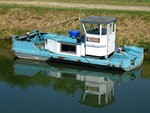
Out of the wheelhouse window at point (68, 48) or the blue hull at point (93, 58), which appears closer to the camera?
the blue hull at point (93, 58)

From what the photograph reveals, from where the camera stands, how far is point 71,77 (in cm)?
1981

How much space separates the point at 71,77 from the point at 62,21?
10.5 m

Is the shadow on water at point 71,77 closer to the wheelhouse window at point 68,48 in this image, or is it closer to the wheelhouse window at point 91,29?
the wheelhouse window at point 68,48

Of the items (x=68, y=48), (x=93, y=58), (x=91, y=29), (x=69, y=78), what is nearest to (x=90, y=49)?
(x=93, y=58)

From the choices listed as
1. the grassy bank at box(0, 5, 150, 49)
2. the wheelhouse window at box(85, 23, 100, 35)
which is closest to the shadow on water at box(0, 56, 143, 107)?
the wheelhouse window at box(85, 23, 100, 35)

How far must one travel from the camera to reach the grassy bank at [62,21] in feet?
82.5

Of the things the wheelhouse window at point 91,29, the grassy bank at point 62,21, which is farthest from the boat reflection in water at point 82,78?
the grassy bank at point 62,21

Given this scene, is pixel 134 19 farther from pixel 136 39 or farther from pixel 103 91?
pixel 103 91

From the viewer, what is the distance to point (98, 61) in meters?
19.9

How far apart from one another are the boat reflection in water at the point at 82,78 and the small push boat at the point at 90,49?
1.42 feet

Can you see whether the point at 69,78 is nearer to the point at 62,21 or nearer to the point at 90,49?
the point at 90,49

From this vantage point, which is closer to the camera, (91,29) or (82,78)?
(82,78)

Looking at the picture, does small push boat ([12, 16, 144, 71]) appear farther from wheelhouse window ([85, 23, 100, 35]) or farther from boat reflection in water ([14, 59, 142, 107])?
boat reflection in water ([14, 59, 142, 107])

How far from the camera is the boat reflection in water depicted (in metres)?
17.2
